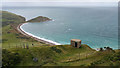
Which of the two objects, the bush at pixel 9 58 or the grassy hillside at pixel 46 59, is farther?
the grassy hillside at pixel 46 59

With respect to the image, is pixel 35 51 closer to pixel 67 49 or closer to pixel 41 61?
pixel 41 61

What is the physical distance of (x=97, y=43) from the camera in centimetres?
9400

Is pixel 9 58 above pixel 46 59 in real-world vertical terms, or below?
above

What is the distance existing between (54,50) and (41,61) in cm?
1439

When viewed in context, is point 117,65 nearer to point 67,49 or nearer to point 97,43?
point 67,49

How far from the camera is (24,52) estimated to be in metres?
50.4

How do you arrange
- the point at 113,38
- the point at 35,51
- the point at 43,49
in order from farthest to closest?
1. the point at 113,38
2. the point at 43,49
3. the point at 35,51

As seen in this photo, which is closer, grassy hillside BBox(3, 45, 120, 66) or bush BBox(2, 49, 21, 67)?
bush BBox(2, 49, 21, 67)

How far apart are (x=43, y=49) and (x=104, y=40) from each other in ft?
220

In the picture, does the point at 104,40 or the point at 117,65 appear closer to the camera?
the point at 117,65

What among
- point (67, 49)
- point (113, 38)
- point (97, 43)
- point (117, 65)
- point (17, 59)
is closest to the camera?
point (117, 65)

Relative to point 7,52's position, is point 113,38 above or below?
below

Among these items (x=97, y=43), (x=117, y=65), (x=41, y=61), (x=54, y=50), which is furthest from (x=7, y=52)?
(x=97, y=43)

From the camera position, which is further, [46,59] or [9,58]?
[46,59]
